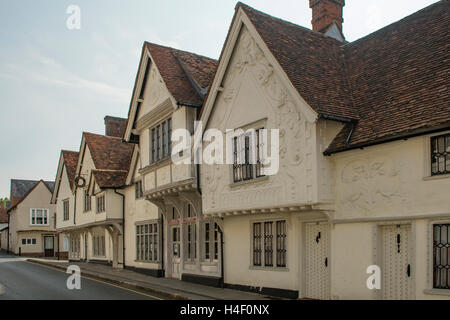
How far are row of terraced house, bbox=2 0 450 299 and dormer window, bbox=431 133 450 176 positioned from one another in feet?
0.07

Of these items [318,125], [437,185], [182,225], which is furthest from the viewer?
[182,225]

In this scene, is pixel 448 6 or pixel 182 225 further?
pixel 182 225

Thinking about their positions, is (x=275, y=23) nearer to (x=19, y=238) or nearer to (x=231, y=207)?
(x=231, y=207)

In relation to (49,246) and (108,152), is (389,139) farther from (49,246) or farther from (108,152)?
(49,246)

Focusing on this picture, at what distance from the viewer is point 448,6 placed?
13.9 metres

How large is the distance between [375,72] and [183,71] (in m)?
8.63

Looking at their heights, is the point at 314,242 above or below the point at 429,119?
below

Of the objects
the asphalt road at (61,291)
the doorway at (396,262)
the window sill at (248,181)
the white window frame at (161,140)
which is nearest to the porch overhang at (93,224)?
the asphalt road at (61,291)

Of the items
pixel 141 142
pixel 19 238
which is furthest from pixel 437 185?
pixel 19 238

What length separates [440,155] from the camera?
34.6 feet

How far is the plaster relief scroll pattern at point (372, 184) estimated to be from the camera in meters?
11.3

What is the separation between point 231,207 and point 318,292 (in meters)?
3.74

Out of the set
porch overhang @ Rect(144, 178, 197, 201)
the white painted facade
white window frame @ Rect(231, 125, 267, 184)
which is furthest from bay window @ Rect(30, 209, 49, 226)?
white window frame @ Rect(231, 125, 267, 184)

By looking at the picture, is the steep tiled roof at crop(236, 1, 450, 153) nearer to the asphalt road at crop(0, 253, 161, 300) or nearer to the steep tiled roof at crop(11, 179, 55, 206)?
the asphalt road at crop(0, 253, 161, 300)
